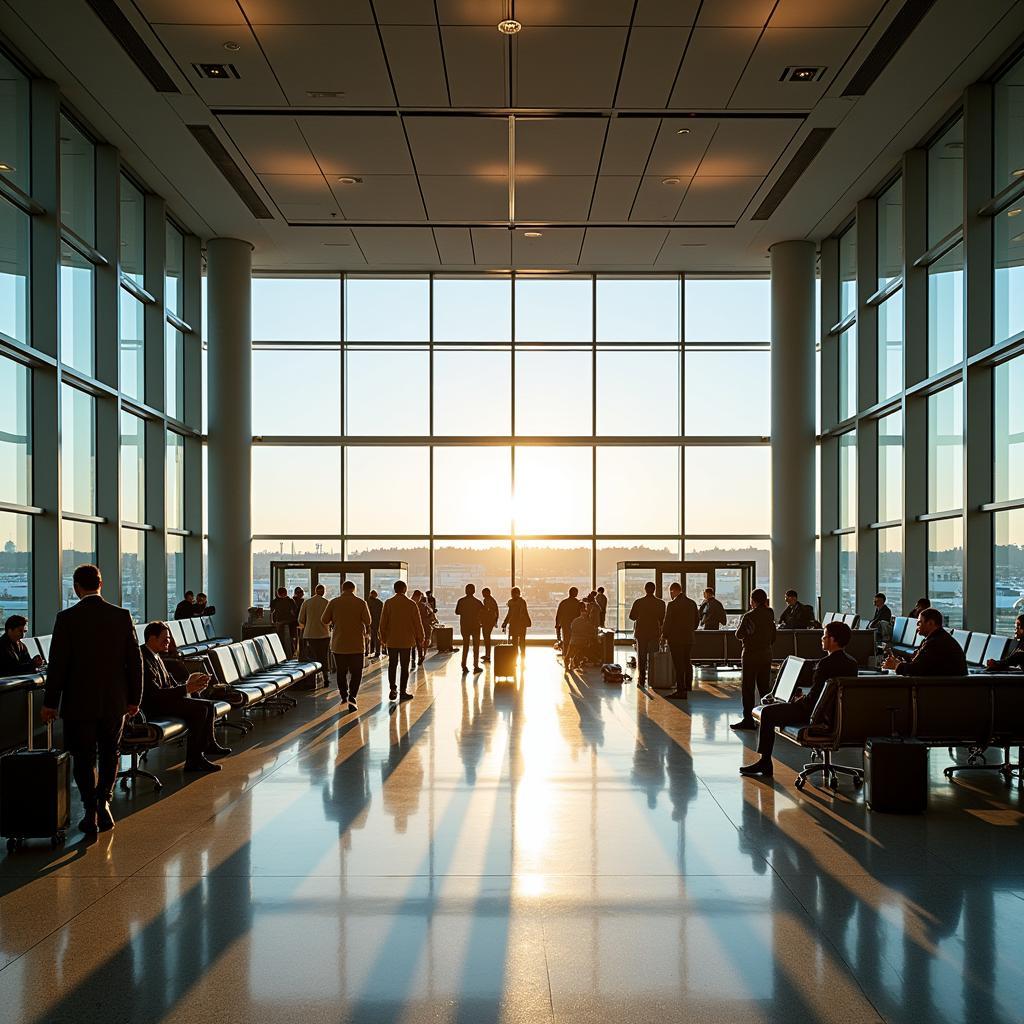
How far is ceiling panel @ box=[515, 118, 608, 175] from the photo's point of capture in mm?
15305

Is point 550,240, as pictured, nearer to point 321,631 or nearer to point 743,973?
point 321,631

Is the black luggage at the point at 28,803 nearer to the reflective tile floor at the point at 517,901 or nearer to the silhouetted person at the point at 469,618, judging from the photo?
the reflective tile floor at the point at 517,901

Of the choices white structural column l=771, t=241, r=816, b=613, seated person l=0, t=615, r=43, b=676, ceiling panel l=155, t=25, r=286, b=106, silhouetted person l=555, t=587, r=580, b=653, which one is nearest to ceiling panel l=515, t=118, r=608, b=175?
ceiling panel l=155, t=25, r=286, b=106

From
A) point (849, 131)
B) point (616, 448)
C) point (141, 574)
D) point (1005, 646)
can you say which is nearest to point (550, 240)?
point (616, 448)

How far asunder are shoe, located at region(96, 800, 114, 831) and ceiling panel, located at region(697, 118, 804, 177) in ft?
41.6

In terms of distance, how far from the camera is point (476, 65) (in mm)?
13242

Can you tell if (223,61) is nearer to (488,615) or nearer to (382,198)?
(382,198)

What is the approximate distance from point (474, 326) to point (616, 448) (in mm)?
4434

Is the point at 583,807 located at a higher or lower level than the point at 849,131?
lower

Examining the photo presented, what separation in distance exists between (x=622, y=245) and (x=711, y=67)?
8.73m

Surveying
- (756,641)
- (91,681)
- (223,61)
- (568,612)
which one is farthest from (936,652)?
(568,612)

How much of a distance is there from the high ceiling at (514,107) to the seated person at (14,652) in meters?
6.91

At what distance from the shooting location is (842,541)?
21.7 m

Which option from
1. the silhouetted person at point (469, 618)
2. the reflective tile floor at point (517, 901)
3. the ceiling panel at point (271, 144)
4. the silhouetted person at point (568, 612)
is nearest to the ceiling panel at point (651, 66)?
the ceiling panel at point (271, 144)
